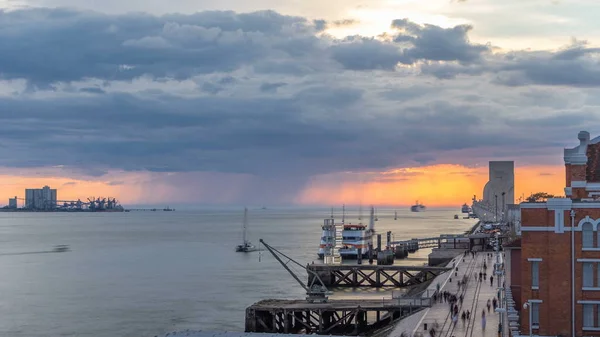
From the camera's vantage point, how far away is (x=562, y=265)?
4300 cm

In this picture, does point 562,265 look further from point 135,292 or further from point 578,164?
point 135,292

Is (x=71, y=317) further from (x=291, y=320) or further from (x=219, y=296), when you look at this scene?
(x=291, y=320)

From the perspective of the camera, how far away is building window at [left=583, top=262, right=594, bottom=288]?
42.8m

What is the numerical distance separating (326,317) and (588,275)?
40.0 metres

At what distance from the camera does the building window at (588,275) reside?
1683 inches

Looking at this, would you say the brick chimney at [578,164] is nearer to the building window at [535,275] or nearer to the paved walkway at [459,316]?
the building window at [535,275]

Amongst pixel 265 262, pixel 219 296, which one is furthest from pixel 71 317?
pixel 265 262

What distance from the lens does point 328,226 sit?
164 meters

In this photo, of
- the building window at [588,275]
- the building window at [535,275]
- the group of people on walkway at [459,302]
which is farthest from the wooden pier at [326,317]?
the building window at [588,275]

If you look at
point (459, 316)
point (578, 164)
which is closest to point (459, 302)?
point (459, 316)

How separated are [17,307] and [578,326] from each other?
77.7m

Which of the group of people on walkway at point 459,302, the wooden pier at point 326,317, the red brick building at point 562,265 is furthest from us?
→ the wooden pier at point 326,317

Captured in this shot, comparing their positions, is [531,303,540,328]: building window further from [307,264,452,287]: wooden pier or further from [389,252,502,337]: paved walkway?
[307,264,452,287]: wooden pier

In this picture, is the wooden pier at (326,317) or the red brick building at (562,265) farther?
the wooden pier at (326,317)
